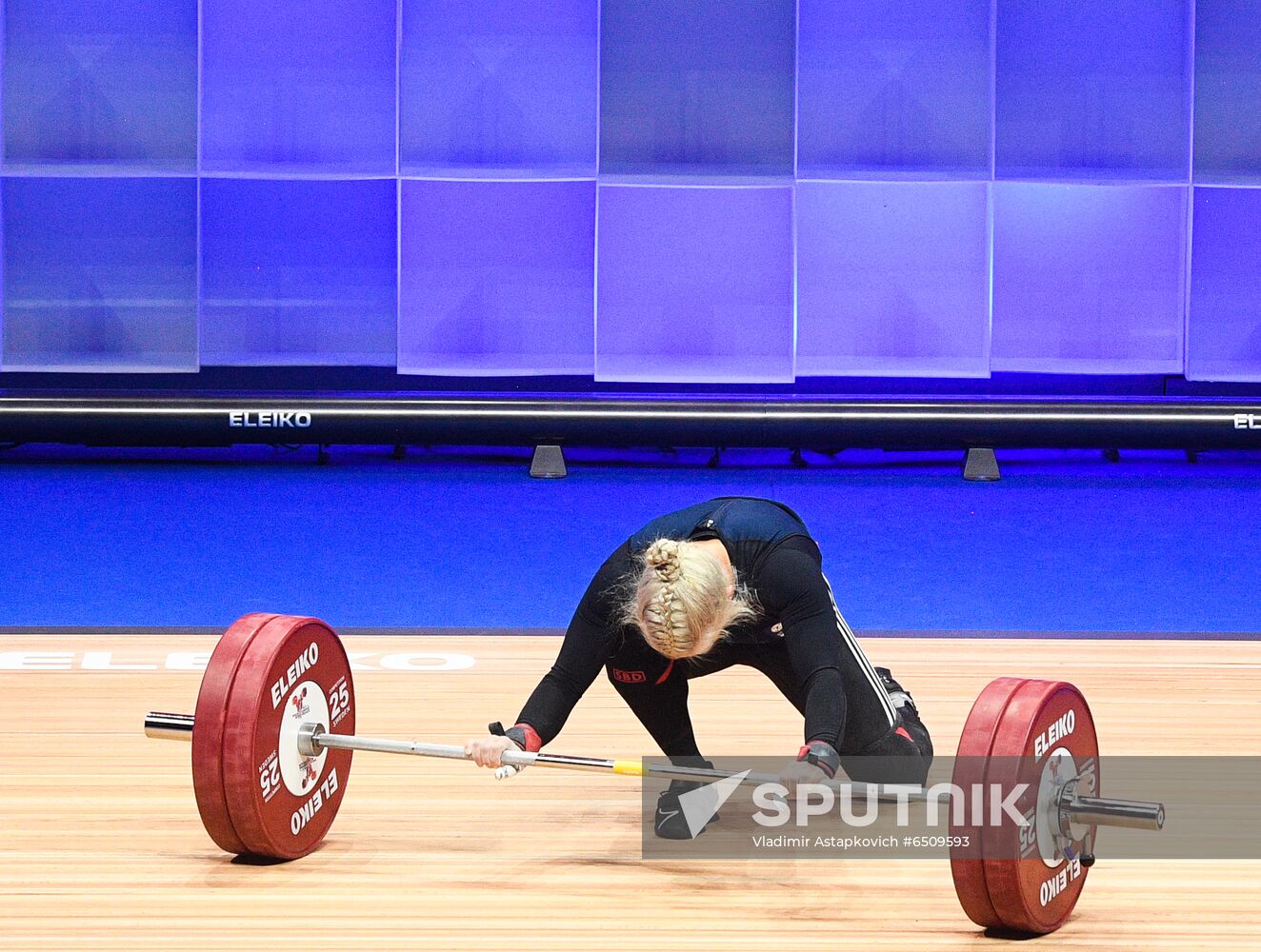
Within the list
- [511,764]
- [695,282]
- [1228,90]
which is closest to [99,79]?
[695,282]

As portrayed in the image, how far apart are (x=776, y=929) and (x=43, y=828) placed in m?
1.34

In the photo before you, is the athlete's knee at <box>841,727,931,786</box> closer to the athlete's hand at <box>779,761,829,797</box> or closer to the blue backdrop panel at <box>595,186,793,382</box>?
the athlete's hand at <box>779,761,829,797</box>

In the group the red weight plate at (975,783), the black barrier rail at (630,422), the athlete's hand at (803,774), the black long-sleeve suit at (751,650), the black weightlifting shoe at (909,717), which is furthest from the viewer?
the black barrier rail at (630,422)

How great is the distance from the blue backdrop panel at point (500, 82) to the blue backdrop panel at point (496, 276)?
0.16 metres

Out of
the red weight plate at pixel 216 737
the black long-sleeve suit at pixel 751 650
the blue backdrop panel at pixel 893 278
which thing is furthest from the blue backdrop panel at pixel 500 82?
the red weight plate at pixel 216 737

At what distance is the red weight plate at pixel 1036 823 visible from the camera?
2010 millimetres

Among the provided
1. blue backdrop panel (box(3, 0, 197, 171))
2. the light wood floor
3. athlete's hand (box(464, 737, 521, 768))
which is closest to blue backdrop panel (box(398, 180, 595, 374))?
blue backdrop panel (box(3, 0, 197, 171))

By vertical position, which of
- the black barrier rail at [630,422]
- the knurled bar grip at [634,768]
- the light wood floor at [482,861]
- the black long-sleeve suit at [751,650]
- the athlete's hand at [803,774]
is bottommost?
the light wood floor at [482,861]

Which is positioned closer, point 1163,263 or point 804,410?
point 804,410

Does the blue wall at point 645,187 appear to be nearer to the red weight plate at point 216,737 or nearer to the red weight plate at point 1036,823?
the red weight plate at point 216,737

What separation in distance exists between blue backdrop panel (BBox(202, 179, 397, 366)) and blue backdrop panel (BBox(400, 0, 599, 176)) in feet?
1.38

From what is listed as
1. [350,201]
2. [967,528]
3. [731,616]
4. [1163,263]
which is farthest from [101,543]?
[1163,263]

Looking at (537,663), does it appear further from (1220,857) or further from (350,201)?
(350,201)

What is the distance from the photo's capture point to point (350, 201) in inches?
295
